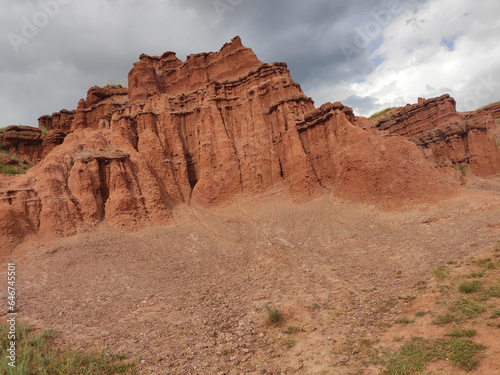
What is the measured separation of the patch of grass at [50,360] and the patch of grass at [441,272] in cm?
1308

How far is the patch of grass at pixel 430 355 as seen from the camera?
7083 millimetres

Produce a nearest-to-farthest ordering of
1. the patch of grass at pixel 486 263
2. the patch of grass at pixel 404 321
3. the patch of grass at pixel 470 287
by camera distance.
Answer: the patch of grass at pixel 404 321, the patch of grass at pixel 470 287, the patch of grass at pixel 486 263

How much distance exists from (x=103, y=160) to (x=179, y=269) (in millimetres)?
14356

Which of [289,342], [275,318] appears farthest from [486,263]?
[275,318]

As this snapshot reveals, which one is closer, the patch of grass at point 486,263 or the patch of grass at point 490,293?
the patch of grass at point 490,293

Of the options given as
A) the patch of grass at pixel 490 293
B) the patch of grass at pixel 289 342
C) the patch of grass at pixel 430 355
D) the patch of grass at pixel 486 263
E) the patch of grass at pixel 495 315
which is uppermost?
the patch of grass at pixel 486 263

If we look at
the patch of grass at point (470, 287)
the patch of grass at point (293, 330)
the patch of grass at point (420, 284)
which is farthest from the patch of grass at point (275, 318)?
the patch of grass at point (470, 287)

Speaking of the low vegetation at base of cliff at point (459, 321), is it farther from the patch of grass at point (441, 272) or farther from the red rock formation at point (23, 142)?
the red rock formation at point (23, 142)

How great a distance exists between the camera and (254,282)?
1667cm

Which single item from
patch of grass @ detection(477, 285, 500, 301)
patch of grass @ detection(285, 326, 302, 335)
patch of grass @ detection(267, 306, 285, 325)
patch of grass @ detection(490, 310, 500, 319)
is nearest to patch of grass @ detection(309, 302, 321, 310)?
patch of grass @ detection(267, 306, 285, 325)

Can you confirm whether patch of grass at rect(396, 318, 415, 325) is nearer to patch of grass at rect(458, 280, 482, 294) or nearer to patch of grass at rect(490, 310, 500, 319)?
patch of grass at rect(490, 310, 500, 319)

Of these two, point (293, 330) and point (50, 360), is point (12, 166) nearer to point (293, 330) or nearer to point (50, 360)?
point (50, 360)

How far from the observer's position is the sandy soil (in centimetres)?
970

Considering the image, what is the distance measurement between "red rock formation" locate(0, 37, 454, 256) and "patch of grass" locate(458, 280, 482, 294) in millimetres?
13715
